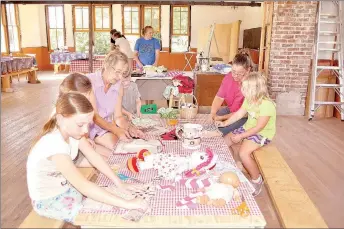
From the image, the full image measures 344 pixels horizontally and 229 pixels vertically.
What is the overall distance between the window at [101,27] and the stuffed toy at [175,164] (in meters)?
12.5

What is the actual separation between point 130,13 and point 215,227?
13.1 metres

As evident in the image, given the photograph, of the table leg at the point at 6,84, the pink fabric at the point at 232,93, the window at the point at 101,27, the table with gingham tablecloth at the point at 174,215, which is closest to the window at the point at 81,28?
the window at the point at 101,27

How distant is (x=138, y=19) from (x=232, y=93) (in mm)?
10608

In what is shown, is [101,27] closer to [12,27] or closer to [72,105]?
[12,27]

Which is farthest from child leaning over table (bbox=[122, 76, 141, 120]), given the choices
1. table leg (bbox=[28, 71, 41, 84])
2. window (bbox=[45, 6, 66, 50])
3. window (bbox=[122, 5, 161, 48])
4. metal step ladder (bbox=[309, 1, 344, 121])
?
window (bbox=[45, 6, 66, 50])

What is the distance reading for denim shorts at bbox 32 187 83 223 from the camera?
1.85 meters

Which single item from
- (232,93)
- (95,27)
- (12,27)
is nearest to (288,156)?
(232,93)

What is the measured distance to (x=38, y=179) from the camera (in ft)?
6.18

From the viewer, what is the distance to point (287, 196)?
2.17 metres

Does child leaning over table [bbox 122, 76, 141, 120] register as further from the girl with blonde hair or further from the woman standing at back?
the woman standing at back

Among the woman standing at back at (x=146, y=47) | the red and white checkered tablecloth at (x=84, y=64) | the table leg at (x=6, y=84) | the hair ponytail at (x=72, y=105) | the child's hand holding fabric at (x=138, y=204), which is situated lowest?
the table leg at (x=6, y=84)

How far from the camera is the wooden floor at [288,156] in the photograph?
316cm

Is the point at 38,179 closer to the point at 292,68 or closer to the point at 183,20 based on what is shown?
the point at 292,68

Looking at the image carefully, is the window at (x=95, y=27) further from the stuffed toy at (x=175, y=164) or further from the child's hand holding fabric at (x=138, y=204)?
the child's hand holding fabric at (x=138, y=204)
